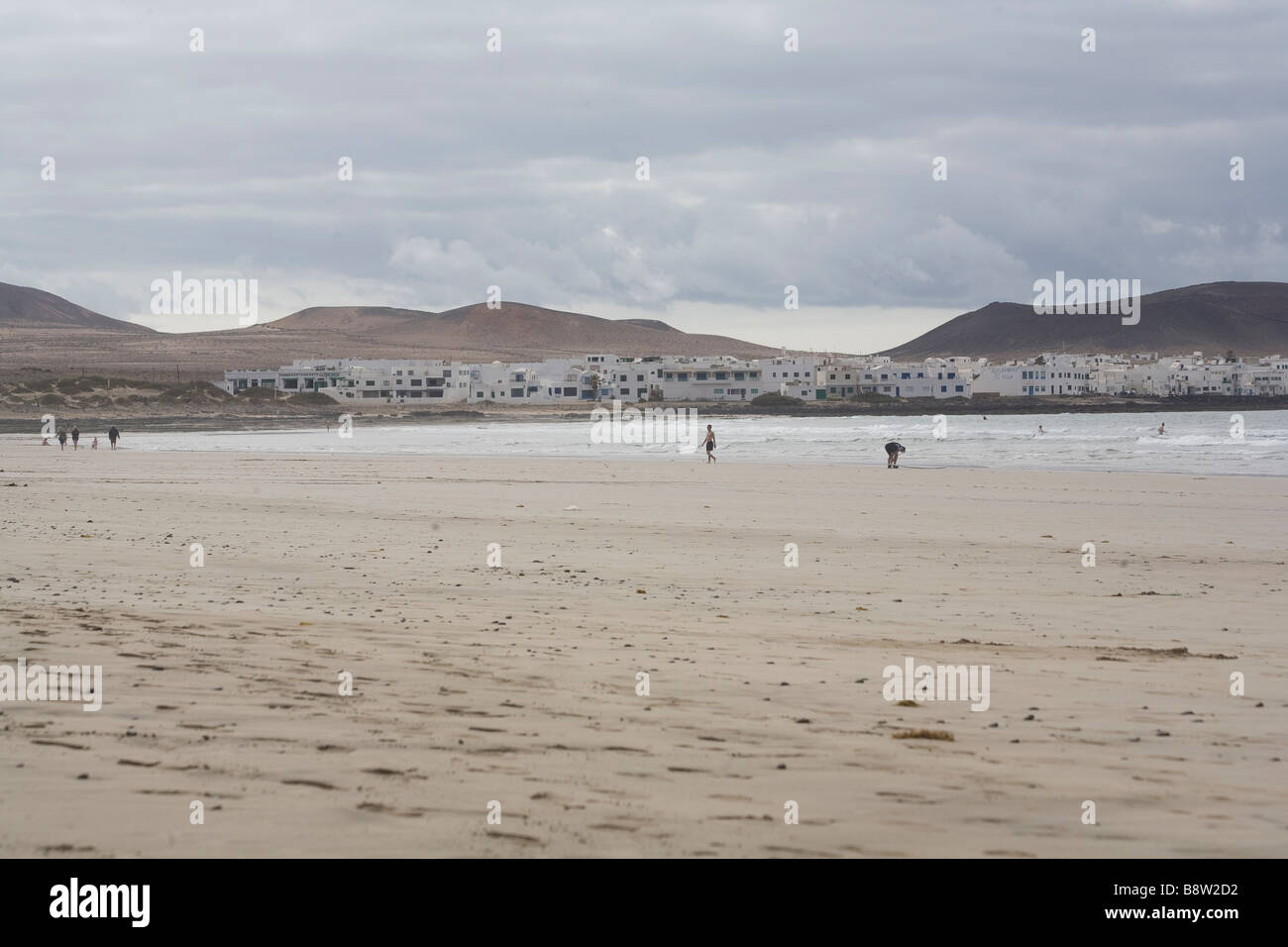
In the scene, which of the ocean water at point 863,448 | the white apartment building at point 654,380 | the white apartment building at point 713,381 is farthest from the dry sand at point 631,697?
the white apartment building at point 713,381

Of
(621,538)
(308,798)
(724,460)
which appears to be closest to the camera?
(308,798)

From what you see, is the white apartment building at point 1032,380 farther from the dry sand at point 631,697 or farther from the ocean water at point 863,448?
the dry sand at point 631,697

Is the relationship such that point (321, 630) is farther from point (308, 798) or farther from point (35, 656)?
point (308, 798)

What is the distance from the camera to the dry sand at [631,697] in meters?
4.05

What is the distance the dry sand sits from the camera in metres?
4.05

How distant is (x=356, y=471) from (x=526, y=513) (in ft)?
43.6

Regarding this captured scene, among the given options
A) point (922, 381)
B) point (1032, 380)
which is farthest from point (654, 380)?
point (1032, 380)

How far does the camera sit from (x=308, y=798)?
422 cm

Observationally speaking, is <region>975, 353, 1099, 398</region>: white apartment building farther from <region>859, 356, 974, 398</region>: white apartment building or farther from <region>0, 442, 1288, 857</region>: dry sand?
<region>0, 442, 1288, 857</region>: dry sand

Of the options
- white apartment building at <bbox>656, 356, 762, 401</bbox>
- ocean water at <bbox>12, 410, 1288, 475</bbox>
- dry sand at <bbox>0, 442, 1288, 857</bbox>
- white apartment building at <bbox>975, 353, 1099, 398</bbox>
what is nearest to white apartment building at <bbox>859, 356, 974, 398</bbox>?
white apartment building at <bbox>975, 353, 1099, 398</bbox>

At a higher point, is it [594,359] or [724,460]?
[594,359]

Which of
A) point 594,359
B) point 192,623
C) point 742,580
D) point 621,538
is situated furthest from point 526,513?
point 594,359

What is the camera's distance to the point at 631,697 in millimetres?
5762
